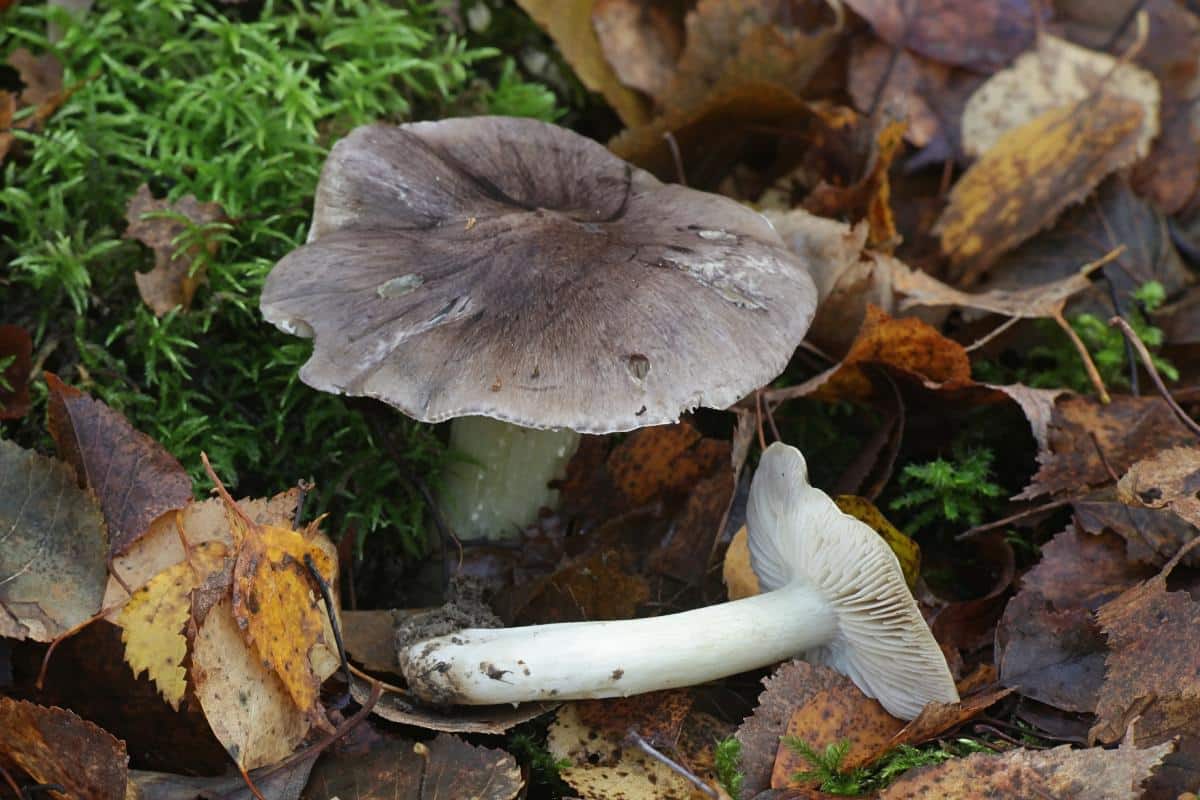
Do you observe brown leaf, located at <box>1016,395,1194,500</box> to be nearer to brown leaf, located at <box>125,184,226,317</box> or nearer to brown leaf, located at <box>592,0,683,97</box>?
brown leaf, located at <box>592,0,683,97</box>

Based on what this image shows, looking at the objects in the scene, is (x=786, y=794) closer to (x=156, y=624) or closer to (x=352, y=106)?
(x=156, y=624)

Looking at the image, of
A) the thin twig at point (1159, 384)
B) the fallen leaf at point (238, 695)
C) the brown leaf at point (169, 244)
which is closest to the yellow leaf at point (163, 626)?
the fallen leaf at point (238, 695)

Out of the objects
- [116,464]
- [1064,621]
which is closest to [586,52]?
[116,464]

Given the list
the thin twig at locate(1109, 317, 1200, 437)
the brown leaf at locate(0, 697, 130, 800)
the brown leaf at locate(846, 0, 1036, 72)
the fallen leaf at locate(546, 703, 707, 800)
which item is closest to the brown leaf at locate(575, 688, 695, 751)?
the fallen leaf at locate(546, 703, 707, 800)

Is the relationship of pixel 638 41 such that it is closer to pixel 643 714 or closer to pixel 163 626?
pixel 643 714

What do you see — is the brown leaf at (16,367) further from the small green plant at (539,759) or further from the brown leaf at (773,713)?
the brown leaf at (773,713)

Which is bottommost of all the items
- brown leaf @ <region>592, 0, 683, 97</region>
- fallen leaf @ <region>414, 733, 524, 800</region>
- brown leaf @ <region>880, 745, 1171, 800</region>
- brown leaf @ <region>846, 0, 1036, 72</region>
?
fallen leaf @ <region>414, 733, 524, 800</region>
